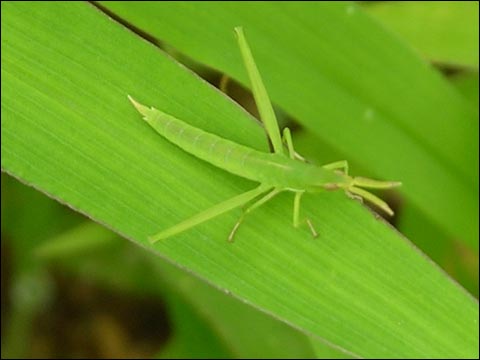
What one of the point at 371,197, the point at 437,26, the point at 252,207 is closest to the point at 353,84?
the point at 437,26

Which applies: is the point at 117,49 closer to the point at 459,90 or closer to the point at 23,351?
the point at 459,90

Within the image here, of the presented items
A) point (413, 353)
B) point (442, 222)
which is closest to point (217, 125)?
point (413, 353)

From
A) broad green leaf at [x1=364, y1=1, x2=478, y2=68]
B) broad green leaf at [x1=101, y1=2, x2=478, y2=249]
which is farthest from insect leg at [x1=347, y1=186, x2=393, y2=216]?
broad green leaf at [x1=364, y1=1, x2=478, y2=68]

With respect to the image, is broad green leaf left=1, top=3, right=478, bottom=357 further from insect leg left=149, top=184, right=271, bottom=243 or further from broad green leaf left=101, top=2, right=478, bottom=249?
broad green leaf left=101, top=2, right=478, bottom=249

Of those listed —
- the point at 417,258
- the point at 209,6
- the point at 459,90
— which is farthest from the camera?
the point at 459,90

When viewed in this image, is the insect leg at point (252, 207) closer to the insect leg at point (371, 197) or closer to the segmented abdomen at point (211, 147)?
the segmented abdomen at point (211, 147)

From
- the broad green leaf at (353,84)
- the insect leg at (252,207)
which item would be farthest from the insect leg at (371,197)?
the broad green leaf at (353,84)
